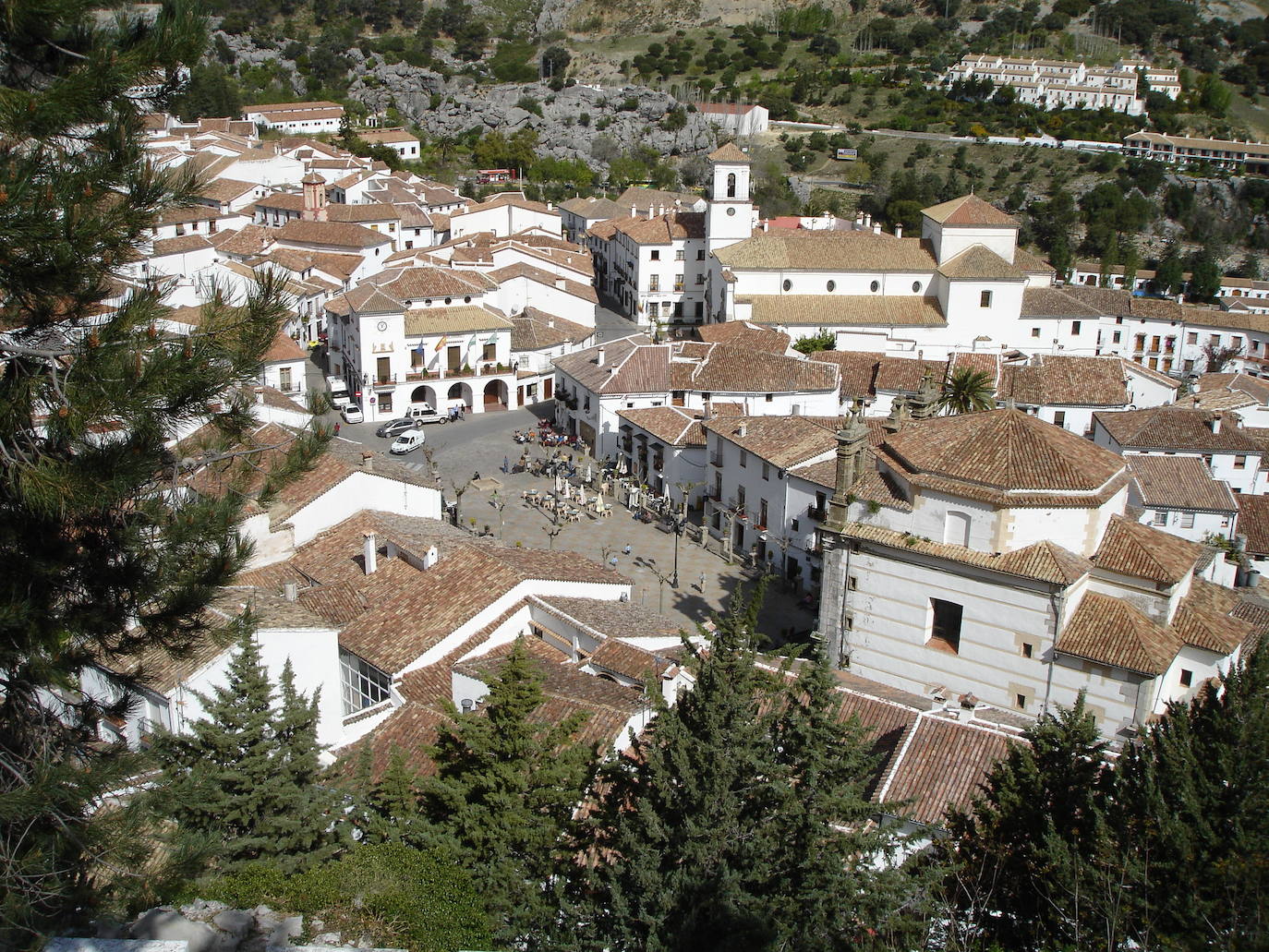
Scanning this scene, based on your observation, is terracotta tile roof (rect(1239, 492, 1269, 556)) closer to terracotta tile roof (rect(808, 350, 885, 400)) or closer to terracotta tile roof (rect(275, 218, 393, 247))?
terracotta tile roof (rect(808, 350, 885, 400))

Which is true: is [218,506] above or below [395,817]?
above

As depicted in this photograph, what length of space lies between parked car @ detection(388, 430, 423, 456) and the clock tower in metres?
20.6

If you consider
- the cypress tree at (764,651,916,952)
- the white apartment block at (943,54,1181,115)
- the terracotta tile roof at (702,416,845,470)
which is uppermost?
the white apartment block at (943,54,1181,115)

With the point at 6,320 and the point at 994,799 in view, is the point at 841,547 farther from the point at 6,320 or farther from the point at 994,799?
the point at 6,320

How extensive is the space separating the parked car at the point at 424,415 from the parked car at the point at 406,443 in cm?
262

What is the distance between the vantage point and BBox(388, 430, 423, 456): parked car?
37.8 metres

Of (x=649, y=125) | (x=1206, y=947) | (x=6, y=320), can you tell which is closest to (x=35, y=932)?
(x=6, y=320)

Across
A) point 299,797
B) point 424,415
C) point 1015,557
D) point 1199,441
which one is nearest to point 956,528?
point 1015,557

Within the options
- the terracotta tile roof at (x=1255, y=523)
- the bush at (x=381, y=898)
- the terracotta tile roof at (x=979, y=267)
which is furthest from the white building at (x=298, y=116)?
the bush at (x=381, y=898)

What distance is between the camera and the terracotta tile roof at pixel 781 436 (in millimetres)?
30172

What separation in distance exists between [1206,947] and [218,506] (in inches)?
330

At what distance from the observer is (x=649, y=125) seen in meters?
92.9

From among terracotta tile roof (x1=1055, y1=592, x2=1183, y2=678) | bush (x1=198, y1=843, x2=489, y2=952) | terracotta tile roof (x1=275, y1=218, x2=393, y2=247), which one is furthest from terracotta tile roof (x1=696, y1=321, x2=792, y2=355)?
bush (x1=198, y1=843, x2=489, y2=952)

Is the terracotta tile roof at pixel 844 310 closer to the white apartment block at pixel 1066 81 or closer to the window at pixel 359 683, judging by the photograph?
the window at pixel 359 683
